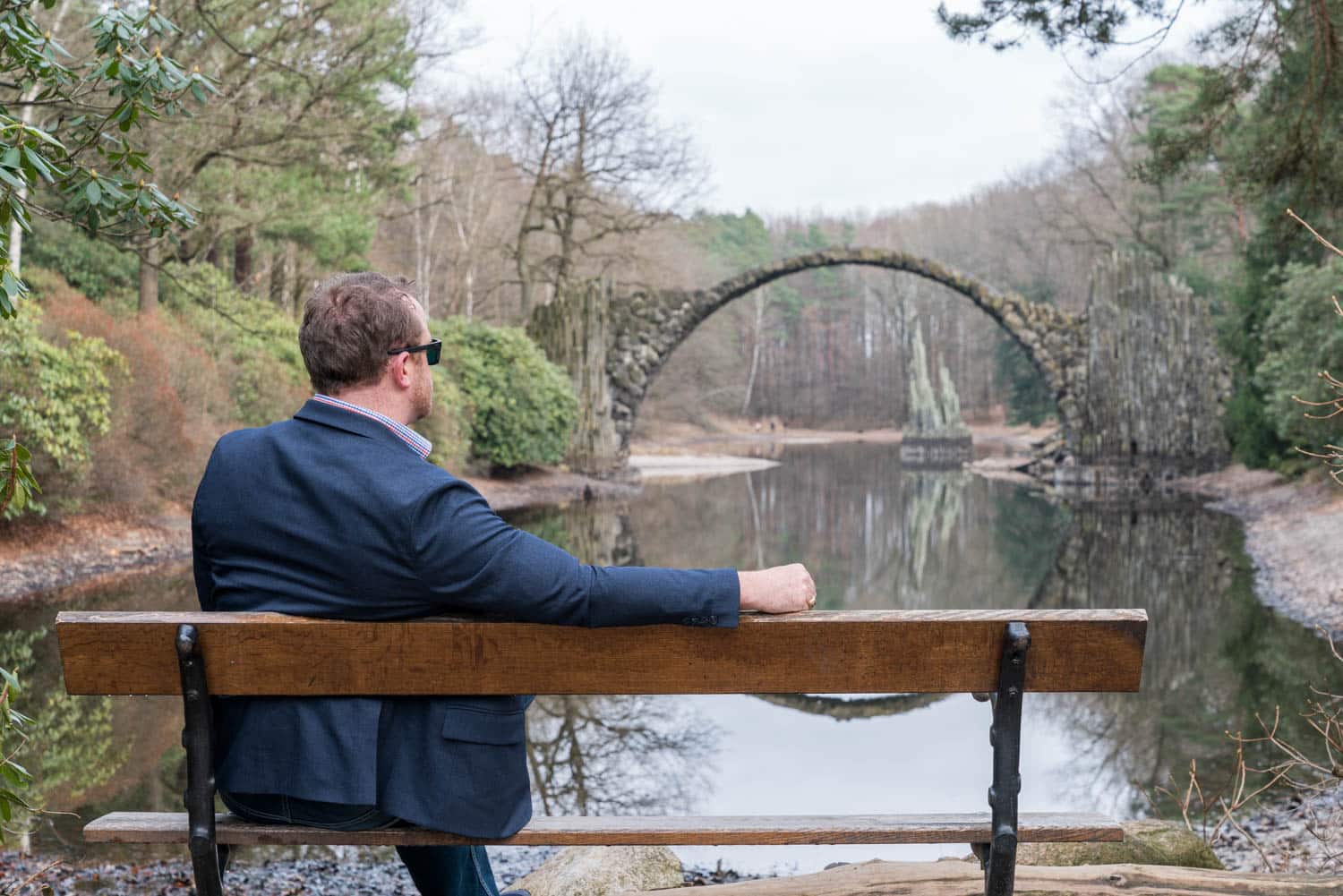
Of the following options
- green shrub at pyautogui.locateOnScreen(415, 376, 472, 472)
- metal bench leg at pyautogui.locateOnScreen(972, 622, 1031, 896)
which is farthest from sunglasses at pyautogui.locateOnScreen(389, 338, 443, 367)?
green shrub at pyautogui.locateOnScreen(415, 376, 472, 472)

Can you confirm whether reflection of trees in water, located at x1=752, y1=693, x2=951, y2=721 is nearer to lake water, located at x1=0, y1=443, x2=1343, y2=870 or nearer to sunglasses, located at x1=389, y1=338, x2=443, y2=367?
lake water, located at x1=0, y1=443, x2=1343, y2=870

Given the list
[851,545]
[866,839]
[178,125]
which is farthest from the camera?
[851,545]

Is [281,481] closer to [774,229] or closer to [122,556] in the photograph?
[122,556]

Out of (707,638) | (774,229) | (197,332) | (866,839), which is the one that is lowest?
(866,839)

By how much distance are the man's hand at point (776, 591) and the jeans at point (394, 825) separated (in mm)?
761

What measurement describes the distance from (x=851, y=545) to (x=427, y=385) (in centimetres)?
1287

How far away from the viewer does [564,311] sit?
24062 millimetres

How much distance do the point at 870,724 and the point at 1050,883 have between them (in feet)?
14.7

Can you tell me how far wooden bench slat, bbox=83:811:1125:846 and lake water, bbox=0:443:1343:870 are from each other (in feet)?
7.88

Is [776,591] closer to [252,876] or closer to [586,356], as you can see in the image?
[252,876]

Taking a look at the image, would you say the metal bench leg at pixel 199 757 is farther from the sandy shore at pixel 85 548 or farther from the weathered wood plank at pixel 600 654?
the sandy shore at pixel 85 548

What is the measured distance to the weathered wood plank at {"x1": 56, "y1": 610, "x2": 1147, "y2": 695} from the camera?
210 cm

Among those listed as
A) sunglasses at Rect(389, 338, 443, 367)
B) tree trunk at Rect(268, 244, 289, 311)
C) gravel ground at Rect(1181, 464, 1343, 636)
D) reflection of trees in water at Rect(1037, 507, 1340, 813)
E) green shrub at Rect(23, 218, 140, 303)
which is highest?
tree trunk at Rect(268, 244, 289, 311)

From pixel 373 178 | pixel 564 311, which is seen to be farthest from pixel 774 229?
pixel 373 178
